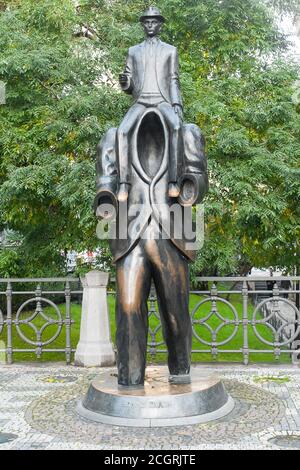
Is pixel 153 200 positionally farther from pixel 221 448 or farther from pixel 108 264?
pixel 108 264

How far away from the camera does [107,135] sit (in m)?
6.28

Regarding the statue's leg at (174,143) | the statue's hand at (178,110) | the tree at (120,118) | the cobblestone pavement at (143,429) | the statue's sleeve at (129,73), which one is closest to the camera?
the cobblestone pavement at (143,429)

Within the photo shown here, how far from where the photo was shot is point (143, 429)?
545 centimetres

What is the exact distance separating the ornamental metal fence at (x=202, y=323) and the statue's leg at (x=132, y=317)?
2.85 meters

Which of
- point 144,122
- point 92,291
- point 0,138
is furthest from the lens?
point 0,138

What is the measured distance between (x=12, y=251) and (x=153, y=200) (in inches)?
214

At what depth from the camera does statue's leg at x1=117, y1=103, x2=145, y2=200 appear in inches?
240

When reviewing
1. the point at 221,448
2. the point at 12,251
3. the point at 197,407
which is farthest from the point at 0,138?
the point at 221,448

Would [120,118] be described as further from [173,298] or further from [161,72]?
[173,298]

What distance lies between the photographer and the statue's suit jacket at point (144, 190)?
6.03 metres

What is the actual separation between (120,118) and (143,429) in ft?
18.6

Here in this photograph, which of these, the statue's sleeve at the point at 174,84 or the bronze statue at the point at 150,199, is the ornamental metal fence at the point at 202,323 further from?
the statue's sleeve at the point at 174,84

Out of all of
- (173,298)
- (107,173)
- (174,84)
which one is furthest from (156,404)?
(174,84)

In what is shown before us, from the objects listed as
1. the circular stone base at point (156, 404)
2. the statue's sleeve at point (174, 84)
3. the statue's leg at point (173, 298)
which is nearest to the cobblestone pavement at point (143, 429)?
the circular stone base at point (156, 404)
